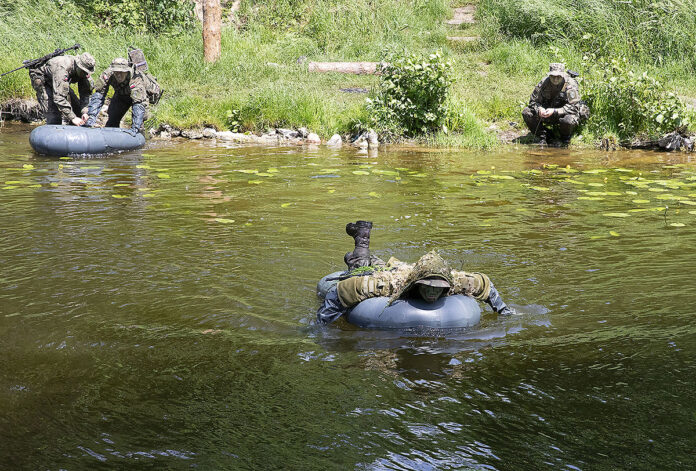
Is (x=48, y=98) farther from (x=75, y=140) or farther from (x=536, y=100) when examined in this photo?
(x=536, y=100)

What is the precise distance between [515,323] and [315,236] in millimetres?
2624

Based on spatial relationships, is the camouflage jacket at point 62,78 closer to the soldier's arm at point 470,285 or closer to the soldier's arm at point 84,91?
the soldier's arm at point 84,91

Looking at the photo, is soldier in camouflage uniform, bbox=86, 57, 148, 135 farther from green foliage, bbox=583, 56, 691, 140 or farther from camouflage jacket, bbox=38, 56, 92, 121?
green foliage, bbox=583, 56, 691, 140

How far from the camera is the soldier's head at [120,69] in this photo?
11.8 meters

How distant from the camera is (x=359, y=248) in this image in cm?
566

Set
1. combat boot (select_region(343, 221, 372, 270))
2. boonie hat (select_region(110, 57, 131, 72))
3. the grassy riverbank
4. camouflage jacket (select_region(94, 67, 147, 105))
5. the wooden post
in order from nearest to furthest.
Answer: combat boot (select_region(343, 221, 372, 270)), boonie hat (select_region(110, 57, 131, 72)), camouflage jacket (select_region(94, 67, 147, 105)), the grassy riverbank, the wooden post

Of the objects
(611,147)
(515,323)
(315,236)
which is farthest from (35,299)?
(611,147)

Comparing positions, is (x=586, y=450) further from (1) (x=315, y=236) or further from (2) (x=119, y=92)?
(2) (x=119, y=92)

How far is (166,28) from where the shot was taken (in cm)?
1778

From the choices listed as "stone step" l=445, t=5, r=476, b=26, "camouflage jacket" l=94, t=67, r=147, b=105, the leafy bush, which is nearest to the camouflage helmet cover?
"camouflage jacket" l=94, t=67, r=147, b=105

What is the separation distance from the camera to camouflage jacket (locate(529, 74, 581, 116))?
12461 mm

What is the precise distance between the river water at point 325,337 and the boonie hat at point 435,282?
0.35 meters

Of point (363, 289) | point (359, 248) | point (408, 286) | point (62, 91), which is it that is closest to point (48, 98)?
point (62, 91)

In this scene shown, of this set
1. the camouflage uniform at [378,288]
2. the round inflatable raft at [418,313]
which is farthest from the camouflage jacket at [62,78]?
the round inflatable raft at [418,313]
